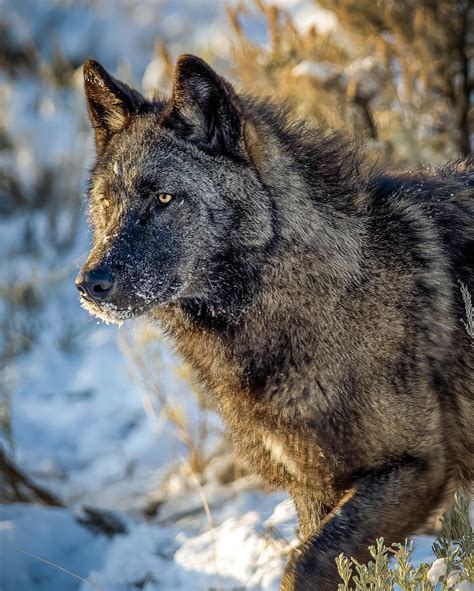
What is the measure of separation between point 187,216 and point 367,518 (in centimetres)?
127

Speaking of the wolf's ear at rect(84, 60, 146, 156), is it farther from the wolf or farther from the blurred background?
the blurred background

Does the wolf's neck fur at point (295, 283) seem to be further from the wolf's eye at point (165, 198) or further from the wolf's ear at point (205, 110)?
the wolf's eye at point (165, 198)

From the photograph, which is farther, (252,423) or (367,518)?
(252,423)

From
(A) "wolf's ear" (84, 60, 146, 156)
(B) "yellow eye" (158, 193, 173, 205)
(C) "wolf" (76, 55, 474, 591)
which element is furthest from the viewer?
(A) "wolf's ear" (84, 60, 146, 156)

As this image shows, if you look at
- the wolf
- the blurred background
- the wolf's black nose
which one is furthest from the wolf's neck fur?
the blurred background

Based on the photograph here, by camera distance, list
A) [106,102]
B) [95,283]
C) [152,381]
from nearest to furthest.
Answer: [95,283], [106,102], [152,381]

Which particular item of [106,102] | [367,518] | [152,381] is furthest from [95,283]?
[152,381]

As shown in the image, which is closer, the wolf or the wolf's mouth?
the wolf

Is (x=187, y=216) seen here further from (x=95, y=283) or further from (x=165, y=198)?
(x=95, y=283)

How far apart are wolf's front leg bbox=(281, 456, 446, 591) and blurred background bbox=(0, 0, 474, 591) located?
0.83 metres

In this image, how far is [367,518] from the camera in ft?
8.48

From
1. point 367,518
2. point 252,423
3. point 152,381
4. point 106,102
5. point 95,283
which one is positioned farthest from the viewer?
point 152,381

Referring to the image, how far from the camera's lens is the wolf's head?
2.86 metres

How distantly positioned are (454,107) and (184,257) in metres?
3.58
